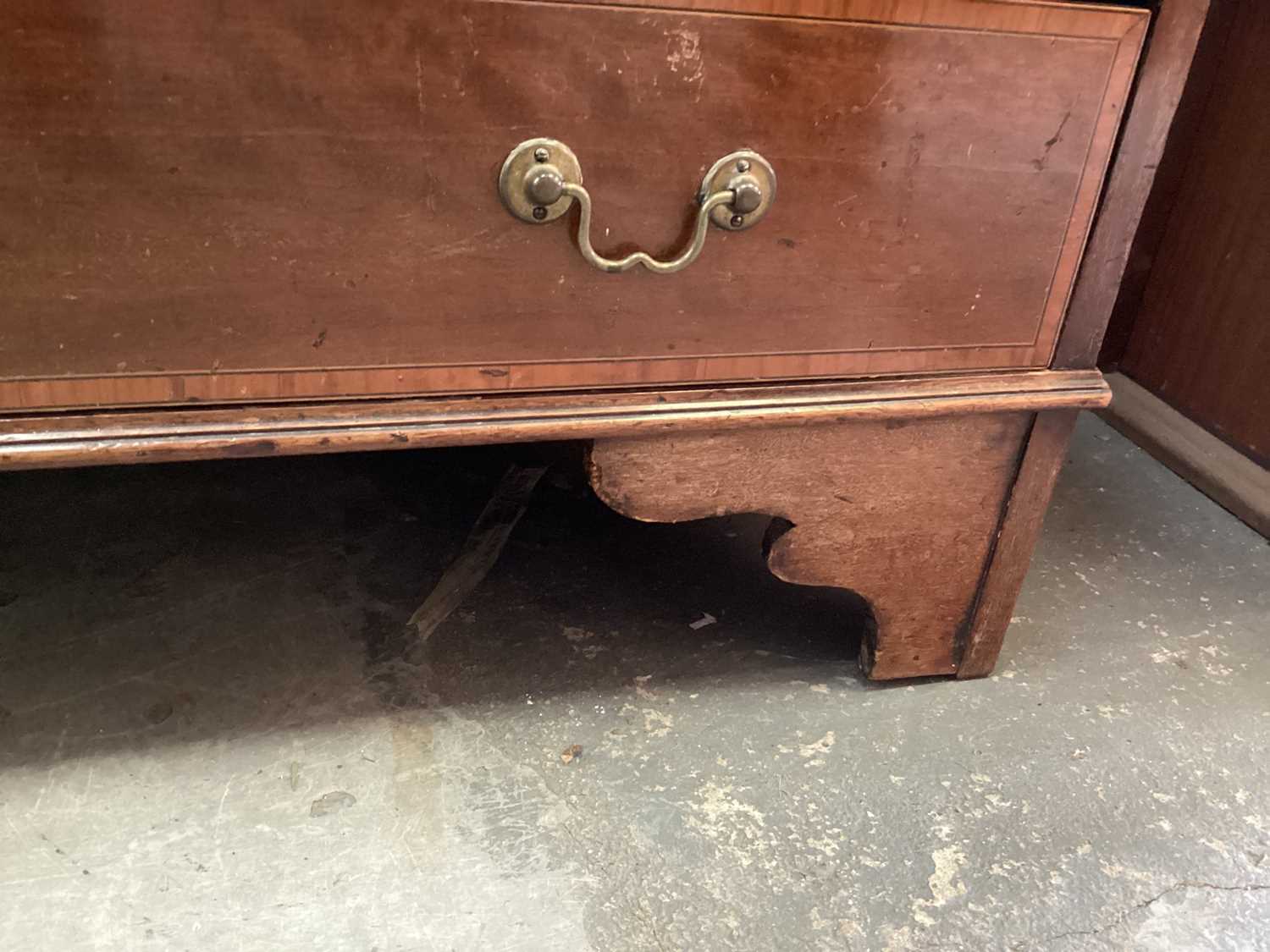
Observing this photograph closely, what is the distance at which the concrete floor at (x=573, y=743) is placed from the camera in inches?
27.3

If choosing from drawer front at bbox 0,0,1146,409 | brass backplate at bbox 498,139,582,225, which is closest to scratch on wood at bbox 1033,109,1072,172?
drawer front at bbox 0,0,1146,409

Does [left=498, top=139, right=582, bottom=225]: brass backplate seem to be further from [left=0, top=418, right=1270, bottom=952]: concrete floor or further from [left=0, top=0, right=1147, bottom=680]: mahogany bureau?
[left=0, top=418, right=1270, bottom=952]: concrete floor

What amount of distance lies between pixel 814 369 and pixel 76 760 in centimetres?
66

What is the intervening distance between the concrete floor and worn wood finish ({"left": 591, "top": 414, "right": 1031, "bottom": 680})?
111 millimetres

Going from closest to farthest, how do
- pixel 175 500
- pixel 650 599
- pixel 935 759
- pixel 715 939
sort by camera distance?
pixel 715 939, pixel 935 759, pixel 650 599, pixel 175 500

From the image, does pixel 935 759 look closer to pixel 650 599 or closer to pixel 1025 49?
pixel 650 599

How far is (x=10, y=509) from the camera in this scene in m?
1.08

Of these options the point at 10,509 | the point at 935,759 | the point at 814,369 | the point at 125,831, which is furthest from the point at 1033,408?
the point at 10,509

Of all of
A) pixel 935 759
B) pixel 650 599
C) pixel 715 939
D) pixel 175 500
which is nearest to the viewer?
pixel 715 939

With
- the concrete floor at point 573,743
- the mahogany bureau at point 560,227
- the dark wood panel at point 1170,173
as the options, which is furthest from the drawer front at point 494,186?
the dark wood panel at point 1170,173

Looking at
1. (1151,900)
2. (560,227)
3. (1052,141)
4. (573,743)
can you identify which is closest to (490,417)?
(560,227)

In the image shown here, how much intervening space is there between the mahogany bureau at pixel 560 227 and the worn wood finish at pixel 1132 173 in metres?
0.01

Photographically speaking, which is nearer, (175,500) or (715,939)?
(715,939)

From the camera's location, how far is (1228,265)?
1294 mm
